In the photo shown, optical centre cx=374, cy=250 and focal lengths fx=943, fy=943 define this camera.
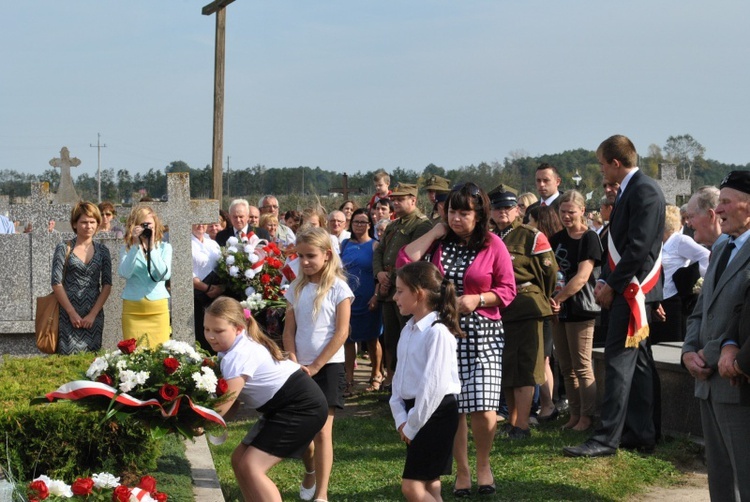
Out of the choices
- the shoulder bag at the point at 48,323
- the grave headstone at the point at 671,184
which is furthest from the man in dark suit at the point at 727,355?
the grave headstone at the point at 671,184

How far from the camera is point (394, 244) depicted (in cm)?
920

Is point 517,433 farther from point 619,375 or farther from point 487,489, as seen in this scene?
point 487,489

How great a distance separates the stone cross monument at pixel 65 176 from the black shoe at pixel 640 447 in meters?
22.6

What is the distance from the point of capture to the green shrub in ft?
18.9

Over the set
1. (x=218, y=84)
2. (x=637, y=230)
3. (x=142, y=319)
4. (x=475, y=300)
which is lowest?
(x=142, y=319)

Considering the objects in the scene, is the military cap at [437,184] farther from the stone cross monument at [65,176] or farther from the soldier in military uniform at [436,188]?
the stone cross monument at [65,176]

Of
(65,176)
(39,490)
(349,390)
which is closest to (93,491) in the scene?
(39,490)

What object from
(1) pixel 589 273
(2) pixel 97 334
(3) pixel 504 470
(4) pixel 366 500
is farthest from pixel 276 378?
(2) pixel 97 334

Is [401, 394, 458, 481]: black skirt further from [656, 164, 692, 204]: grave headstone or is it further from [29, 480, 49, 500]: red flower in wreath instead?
[656, 164, 692, 204]: grave headstone

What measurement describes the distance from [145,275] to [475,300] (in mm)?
4132

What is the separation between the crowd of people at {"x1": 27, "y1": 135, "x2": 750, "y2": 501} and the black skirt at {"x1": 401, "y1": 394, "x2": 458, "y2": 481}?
0.03ft

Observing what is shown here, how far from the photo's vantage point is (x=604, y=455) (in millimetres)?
6973

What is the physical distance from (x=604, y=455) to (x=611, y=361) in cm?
70

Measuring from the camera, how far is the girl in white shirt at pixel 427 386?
489 cm
